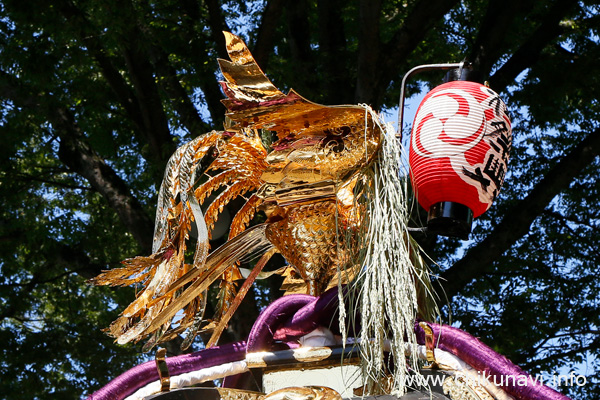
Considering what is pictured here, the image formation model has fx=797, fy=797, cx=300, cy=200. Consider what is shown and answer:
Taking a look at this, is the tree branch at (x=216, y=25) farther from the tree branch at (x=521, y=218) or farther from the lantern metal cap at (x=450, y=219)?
the lantern metal cap at (x=450, y=219)

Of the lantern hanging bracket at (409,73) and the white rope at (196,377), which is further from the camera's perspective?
the lantern hanging bracket at (409,73)

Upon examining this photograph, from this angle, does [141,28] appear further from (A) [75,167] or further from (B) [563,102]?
(B) [563,102]

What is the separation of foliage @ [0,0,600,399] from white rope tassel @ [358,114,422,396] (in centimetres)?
325

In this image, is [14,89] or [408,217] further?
[14,89]

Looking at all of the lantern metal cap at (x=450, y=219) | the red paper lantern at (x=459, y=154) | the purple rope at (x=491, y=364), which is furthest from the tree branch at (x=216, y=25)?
the purple rope at (x=491, y=364)

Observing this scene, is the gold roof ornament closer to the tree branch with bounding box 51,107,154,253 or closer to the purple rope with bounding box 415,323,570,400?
the purple rope with bounding box 415,323,570,400

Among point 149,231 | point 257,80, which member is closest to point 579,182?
point 149,231

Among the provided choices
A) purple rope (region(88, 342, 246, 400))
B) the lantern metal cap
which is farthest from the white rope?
the lantern metal cap

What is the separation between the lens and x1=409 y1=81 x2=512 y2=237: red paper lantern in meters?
2.83

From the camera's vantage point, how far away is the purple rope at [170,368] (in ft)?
8.48

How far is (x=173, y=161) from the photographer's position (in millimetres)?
3014

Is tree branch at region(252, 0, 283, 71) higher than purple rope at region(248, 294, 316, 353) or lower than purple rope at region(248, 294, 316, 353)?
higher

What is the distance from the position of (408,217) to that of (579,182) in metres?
5.43

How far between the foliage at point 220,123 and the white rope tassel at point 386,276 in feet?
10.7
